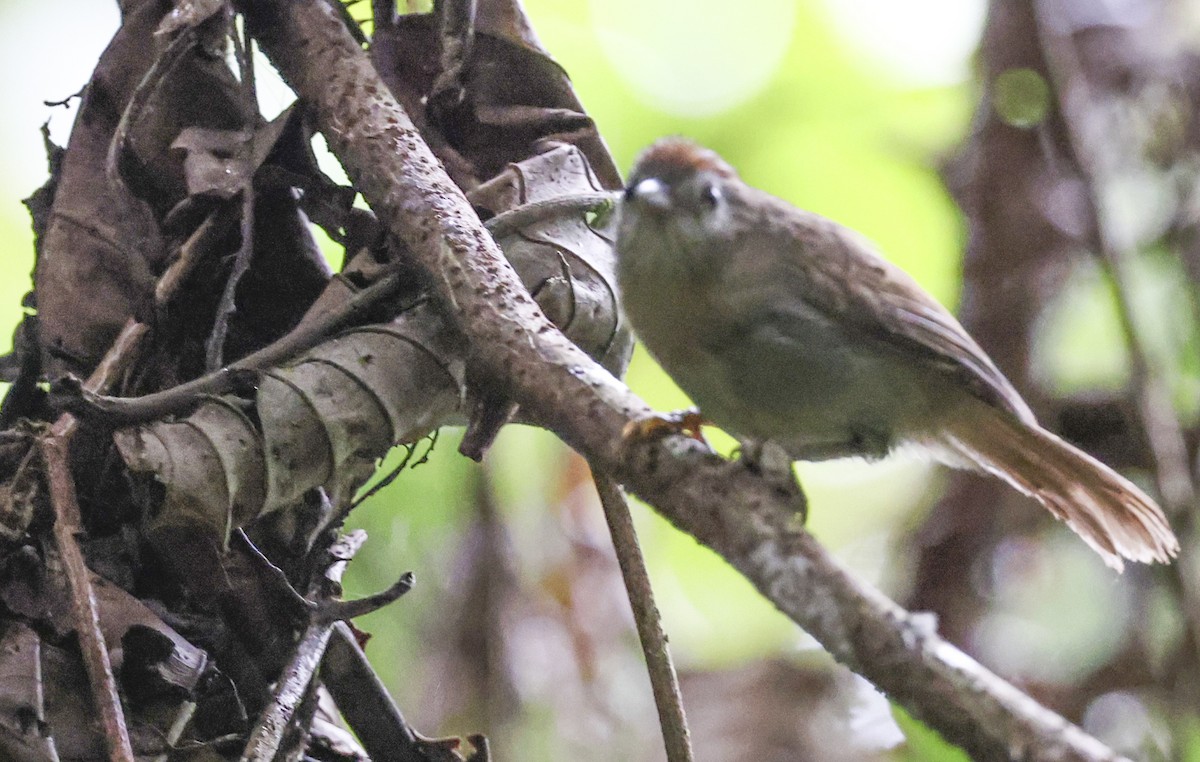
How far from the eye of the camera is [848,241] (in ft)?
6.55

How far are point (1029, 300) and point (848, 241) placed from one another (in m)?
1.84

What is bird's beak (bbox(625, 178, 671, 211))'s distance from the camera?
6.00 ft

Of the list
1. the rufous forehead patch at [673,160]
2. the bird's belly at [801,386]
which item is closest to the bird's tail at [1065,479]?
the bird's belly at [801,386]

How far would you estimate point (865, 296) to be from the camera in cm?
191

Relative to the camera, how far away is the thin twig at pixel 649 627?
5.05 ft

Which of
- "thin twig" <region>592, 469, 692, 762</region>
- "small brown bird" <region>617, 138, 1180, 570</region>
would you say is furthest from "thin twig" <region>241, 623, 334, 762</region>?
"small brown bird" <region>617, 138, 1180, 570</region>

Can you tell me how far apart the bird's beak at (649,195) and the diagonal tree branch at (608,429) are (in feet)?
1.15

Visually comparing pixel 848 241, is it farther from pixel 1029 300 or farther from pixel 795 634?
pixel 795 634

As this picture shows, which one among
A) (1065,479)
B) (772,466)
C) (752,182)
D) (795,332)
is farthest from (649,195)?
(752,182)

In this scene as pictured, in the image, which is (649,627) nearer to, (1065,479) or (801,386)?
(801,386)

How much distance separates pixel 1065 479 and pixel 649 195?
953 millimetres

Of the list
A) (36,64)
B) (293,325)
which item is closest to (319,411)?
(293,325)

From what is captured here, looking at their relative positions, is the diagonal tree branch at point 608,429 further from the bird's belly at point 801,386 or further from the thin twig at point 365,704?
the thin twig at point 365,704

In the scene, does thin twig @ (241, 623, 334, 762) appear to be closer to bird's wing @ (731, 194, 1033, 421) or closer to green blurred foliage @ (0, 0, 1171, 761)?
bird's wing @ (731, 194, 1033, 421)
